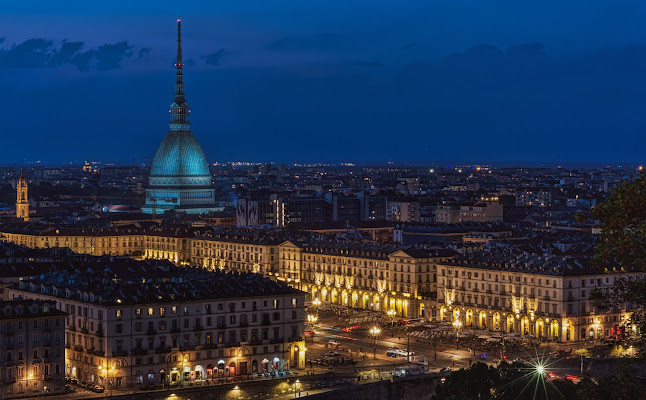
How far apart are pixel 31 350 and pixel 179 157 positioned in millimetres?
121282

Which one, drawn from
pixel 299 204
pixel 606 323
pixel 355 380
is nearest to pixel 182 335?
pixel 355 380

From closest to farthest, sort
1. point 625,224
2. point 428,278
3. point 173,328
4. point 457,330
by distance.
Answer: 1. point 625,224
2. point 173,328
3. point 457,330
4. point 428,278

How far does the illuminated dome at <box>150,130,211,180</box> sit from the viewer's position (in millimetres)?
178000

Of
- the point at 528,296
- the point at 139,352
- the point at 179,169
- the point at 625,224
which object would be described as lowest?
the point at 139,352

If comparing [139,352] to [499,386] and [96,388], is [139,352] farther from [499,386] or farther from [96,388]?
[499,386]

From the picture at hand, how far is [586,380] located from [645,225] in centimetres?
477

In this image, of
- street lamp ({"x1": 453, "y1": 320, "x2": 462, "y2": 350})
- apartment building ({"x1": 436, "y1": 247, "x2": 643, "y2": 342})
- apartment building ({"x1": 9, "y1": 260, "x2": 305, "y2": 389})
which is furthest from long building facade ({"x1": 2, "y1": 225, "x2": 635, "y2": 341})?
apartment building ({"x1": 9, "y1": 260, "x2": 305, "y2": 389})

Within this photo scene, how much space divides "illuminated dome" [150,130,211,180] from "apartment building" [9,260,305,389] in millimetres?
109051

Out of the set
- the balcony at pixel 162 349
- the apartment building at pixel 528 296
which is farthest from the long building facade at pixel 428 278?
the balcony at pixel 162 349

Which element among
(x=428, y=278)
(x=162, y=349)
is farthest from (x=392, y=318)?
(x=162, y=349)

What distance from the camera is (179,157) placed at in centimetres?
17825

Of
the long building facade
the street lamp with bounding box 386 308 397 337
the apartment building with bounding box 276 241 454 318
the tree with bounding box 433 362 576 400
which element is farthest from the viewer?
the apartment building with bounding box 276 241 454 318

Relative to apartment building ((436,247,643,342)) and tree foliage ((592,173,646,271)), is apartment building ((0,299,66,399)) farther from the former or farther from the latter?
tree foliage ((592,173,646,271))

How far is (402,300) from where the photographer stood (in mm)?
88625
